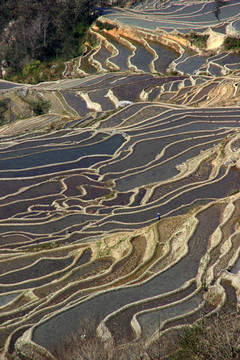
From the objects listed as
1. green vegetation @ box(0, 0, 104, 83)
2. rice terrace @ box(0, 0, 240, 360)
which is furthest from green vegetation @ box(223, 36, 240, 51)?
green vegetation @ box(0, 0, 104, 83)

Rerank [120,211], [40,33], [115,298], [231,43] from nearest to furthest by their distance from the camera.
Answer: [115,298]
[120,211]
[231,43]
[40,33]

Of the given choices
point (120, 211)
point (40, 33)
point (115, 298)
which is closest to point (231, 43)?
point (40, 33)

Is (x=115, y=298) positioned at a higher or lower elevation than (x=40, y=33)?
lower

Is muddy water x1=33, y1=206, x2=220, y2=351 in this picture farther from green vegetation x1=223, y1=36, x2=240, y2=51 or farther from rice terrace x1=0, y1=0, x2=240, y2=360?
green vegetation x1=223, y1=36, x2=240, y2=51

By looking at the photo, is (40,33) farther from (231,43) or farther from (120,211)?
(120,211)

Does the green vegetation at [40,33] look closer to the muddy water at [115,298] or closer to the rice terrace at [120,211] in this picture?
the rice terrace at [120,211]

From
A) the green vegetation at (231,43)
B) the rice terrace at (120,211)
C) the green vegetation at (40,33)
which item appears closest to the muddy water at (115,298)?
the rice terrace at (120,211)

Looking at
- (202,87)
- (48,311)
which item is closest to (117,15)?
(202,87)
